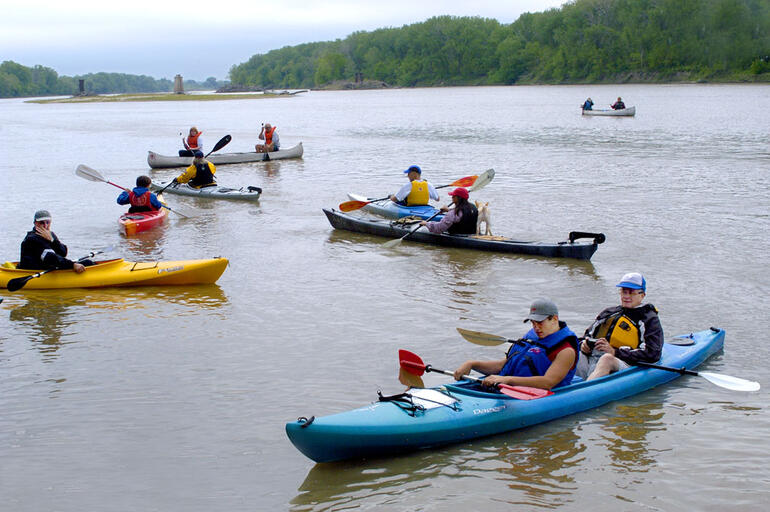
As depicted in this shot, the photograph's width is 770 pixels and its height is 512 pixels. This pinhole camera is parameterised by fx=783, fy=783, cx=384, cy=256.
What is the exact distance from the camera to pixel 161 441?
6156 millimetres

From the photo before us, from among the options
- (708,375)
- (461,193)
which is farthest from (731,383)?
(461,193)

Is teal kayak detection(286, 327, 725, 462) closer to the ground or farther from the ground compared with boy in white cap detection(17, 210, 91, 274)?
closer to the ground

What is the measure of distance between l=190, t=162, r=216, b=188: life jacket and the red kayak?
3.38 m

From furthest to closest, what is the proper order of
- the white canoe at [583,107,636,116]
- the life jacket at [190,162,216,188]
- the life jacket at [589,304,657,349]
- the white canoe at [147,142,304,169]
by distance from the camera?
the white canoe at [583,107,636,116] → the white canoe at [147,142,304,169] → the life jacket at [190,162,216,188] → the life jacket at [589,304,657,349]

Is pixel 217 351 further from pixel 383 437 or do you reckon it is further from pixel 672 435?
pixel 672 435

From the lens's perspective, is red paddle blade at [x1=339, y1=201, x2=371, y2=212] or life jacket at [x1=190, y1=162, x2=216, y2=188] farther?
life jacket at [x1=190, y1=162, x2=216, y2=188]

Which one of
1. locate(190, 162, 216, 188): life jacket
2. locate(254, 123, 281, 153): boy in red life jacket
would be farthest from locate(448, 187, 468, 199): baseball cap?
locate(254, 123, 281, 153): boy in red life jacket

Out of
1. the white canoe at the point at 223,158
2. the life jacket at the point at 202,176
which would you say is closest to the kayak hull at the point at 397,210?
the life jacket at the point at 202,176

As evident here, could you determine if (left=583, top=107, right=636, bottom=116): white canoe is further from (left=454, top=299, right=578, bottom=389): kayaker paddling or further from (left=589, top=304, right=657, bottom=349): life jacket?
(left=454, top=299, right=578, bottom=389): kayaker paddling

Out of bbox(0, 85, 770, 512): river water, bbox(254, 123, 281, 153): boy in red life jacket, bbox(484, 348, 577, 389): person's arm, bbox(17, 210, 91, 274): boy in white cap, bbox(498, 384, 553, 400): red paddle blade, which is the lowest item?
bbox(0, 85, 770, 512): river water

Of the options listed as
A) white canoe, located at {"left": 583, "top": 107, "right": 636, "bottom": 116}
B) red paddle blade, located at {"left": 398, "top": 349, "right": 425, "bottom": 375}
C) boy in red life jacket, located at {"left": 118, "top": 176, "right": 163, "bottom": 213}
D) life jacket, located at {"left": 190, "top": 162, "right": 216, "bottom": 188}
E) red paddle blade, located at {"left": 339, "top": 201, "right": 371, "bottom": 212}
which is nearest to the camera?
red paddle blade, located at {"left": 398, "top": 349, "right": 425, "bottom": 375}

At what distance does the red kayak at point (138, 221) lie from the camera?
1455 cm

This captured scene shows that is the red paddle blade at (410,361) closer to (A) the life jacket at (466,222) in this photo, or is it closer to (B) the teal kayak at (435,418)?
(B) the teal kayak at (435,418)

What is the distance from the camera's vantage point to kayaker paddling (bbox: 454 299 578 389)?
19.5 feet
